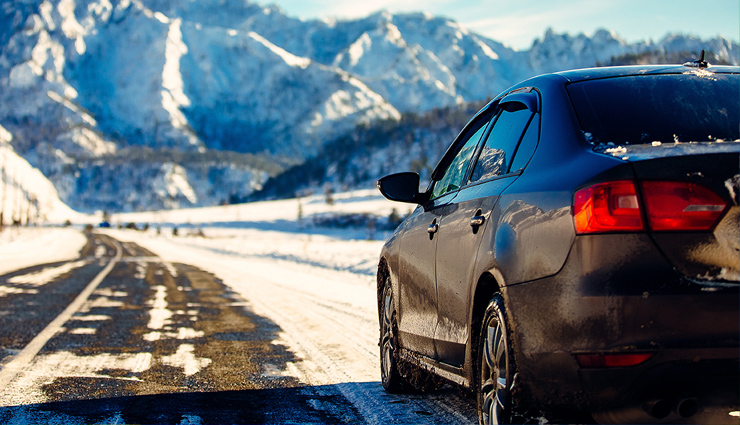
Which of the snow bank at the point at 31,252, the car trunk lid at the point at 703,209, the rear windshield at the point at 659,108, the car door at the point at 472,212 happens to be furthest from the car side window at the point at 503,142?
the snow bank at the point at 31,252

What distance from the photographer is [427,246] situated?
4422mm

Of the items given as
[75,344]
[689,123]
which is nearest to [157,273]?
[75,344]

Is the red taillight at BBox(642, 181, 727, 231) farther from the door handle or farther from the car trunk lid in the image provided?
the door handle

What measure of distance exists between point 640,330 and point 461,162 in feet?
7.49

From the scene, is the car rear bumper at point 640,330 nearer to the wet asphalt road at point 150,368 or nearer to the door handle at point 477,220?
the door handle at point 477,220

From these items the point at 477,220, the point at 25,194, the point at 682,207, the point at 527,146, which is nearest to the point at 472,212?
the point at 477,220

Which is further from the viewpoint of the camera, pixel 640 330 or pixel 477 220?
pixel 477 220

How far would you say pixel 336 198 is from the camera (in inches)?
5714

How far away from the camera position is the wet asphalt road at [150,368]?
15.3 feet

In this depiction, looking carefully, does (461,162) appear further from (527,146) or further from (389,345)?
(389,345)

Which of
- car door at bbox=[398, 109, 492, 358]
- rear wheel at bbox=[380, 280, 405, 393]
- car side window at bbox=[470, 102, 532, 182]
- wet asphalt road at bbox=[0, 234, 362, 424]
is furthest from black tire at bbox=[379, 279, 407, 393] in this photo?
car side window at bbox=[470, 102, 532, 182]

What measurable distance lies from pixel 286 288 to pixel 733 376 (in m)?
13.8

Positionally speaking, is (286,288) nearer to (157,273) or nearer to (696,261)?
(157,273)

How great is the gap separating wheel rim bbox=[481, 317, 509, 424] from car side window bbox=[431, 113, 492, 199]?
128cm
